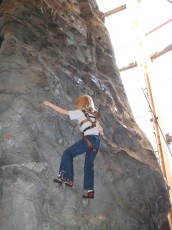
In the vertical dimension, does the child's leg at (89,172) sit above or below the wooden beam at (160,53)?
below

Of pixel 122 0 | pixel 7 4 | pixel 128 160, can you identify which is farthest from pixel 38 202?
pixel 122 0

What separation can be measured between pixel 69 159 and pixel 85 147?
0.30 metres

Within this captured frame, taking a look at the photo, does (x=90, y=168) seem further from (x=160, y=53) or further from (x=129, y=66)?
(x=129, y=66)

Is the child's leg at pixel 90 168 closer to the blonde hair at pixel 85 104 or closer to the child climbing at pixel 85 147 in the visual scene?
the child climbing at pixel 85 147

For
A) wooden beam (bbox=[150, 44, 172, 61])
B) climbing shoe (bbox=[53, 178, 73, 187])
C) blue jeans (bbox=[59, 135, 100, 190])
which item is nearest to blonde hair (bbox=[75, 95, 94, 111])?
blue jeans (bbox=[59, 135, 100, 190])

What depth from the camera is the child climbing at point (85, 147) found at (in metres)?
4.00

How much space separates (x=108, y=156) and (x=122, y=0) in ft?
50.4

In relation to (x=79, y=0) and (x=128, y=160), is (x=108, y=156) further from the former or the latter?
(x=79, y=0)

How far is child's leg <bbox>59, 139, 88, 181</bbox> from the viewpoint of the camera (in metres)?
3.98

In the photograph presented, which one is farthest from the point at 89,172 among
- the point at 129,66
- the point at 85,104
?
the point at 129,66

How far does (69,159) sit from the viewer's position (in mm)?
4078

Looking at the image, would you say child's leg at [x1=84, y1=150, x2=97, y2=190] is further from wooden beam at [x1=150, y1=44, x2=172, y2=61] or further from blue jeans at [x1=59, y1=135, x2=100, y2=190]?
wooden beam at [x1=150, y1=44, x2=172, y2=61]

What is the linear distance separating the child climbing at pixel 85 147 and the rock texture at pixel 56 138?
0.24m

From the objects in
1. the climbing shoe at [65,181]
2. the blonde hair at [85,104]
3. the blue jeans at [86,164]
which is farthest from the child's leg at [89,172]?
the blonde hair at [85,104]
